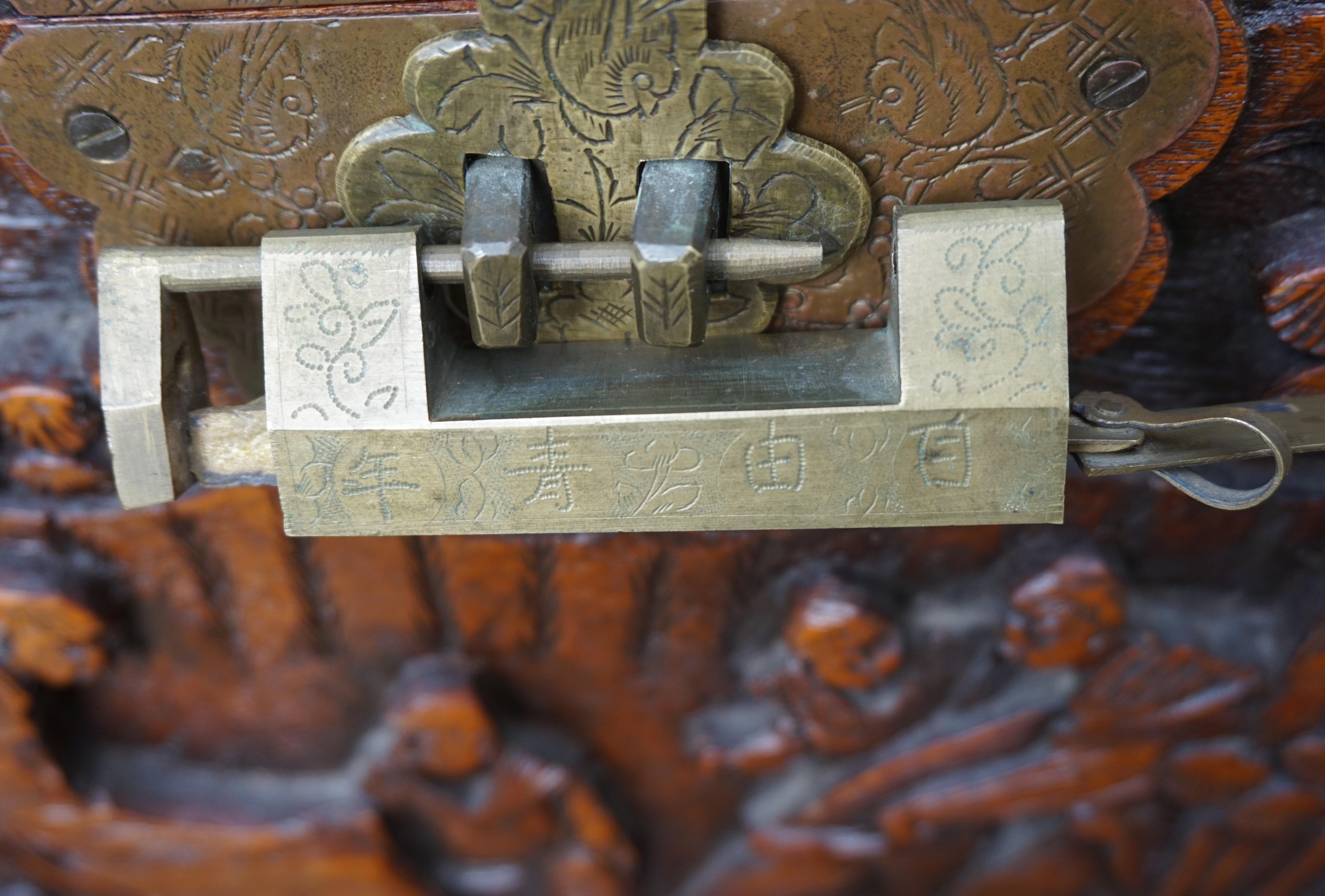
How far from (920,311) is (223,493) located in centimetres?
56

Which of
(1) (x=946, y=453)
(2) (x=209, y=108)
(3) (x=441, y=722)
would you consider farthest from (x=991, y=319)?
(3) (x=441, y=722)

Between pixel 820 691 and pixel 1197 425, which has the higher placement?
pixel 1197 425

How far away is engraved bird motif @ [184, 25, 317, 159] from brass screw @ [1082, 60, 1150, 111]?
1.47ft

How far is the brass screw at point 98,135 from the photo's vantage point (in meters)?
0.58

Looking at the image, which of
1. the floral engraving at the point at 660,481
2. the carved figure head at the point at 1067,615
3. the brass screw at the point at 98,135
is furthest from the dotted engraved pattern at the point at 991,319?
the brass screw at the point at 98,135

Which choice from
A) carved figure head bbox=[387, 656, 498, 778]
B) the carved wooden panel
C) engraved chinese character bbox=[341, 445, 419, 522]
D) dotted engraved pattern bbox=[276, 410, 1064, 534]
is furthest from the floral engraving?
carved figure head bbox=[387, 656, 498, 778]

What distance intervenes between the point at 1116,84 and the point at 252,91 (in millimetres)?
495

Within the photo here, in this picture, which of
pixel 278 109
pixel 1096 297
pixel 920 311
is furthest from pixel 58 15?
pixel 1096 297

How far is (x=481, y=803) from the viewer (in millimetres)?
884

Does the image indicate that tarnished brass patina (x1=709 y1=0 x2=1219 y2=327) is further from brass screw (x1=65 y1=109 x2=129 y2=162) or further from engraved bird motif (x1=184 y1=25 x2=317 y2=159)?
brass screw (x1=65 y1=109 x2=129 y2=162)

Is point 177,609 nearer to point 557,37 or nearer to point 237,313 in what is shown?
point 237,313

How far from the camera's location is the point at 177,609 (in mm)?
827

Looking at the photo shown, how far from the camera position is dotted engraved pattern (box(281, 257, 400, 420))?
0.55 m

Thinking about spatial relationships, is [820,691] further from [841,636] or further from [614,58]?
[614,58]
